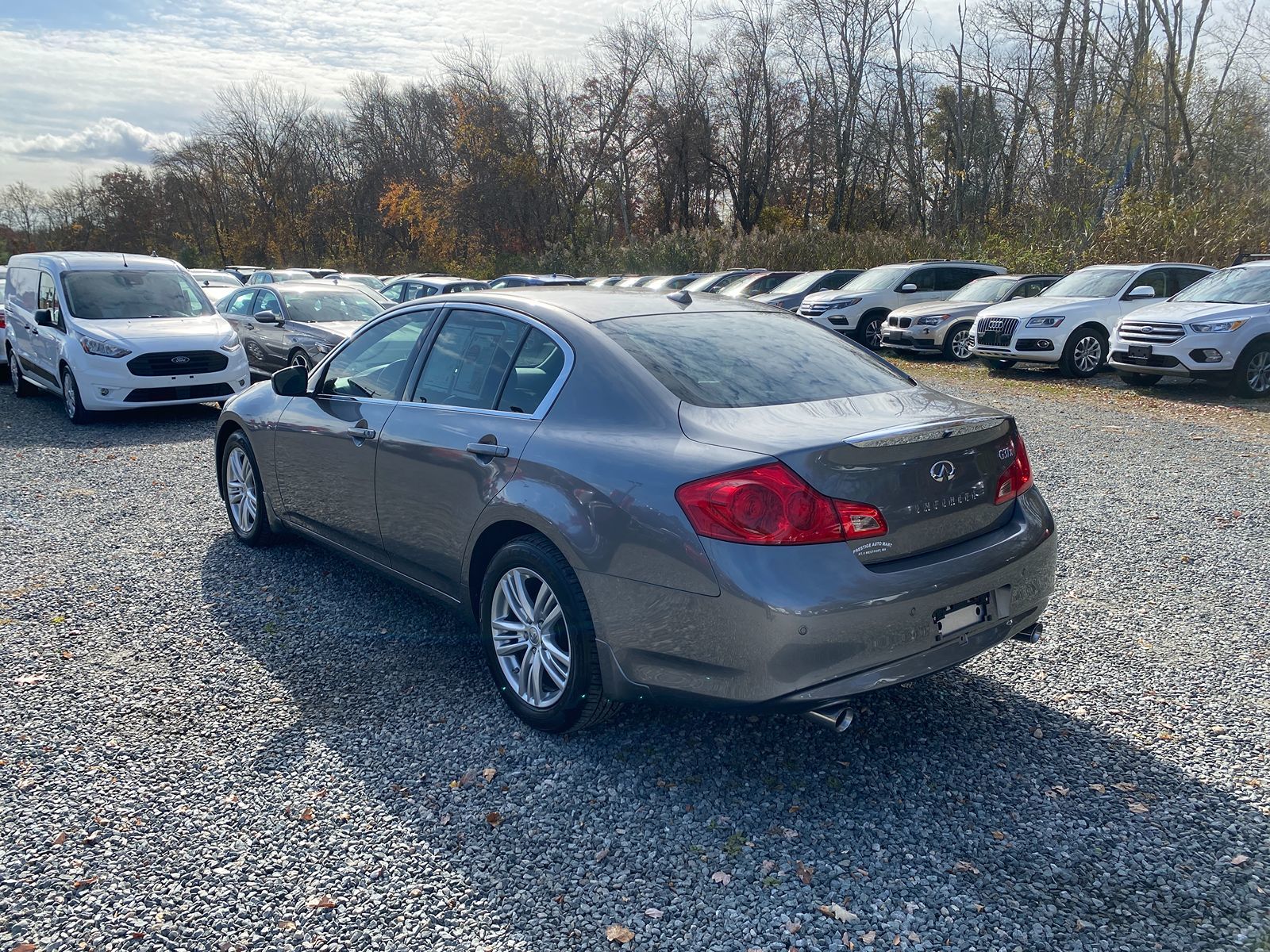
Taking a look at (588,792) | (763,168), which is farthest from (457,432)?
(763,168)

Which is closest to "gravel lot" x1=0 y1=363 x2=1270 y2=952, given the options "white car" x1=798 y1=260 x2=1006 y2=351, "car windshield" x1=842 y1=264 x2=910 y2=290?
"white car" x1=798 y1=260 x2=1006 y2=351

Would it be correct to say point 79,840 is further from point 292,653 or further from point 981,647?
point 981,647

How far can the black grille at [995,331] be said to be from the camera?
1505cm

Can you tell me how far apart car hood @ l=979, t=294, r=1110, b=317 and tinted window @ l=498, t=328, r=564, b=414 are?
1305cm

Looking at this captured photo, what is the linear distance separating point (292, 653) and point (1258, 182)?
2956 cm

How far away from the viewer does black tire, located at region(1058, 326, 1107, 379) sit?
14.5 meters

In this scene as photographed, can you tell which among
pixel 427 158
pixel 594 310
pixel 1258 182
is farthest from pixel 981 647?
pixel 427 158

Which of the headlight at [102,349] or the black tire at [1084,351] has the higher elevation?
the headlight at [102,349]

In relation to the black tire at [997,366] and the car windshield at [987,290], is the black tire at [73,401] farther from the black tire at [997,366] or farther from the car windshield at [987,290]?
the car windshield at [987,290]

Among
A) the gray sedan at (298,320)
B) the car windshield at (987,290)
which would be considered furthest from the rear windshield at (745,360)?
the car windshield at (987,290)

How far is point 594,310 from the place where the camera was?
3949mm

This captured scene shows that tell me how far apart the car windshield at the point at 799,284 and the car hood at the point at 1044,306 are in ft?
18.3

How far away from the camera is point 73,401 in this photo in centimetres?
1074

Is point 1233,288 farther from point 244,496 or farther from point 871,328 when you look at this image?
point 244,496
